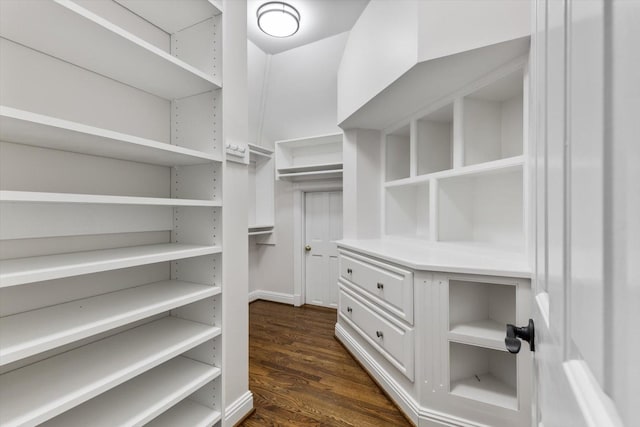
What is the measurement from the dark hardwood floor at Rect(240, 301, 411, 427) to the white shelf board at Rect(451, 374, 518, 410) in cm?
39

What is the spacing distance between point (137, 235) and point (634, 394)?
1734mm

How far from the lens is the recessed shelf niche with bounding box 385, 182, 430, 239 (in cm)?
271

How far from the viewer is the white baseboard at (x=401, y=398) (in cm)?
157

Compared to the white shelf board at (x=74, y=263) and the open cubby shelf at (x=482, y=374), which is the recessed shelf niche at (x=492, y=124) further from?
the white shelf board at (x=74, y=263)

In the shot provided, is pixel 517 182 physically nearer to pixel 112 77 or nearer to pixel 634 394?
pixel 634 394

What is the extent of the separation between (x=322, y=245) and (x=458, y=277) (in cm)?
244

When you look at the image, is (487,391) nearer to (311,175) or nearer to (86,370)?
(86,370)

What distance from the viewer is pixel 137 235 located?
1475 mm

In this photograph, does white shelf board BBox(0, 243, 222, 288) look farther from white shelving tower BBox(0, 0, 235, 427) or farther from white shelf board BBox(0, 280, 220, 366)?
white shelf board BBox(0, 280, 220, 366)

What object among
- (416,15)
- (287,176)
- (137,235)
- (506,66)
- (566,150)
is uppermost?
(416,15)

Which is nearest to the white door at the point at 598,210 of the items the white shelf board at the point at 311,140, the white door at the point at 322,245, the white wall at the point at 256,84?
the white shelf board at the point at 311,140

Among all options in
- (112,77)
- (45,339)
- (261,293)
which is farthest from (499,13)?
(261,293)

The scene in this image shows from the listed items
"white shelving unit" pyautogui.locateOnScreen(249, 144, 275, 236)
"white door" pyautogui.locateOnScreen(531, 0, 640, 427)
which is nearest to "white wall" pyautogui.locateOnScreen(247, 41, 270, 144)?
"white shelving unit" pyautogui.locateOnScreen(249, 144, 275, 236)

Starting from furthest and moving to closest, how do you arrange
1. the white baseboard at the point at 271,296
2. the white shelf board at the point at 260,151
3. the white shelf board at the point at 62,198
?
the white baseboard at the point at 271,296, the white shelf board at the point at 260,151, the white shelf board at the point at 62,198
